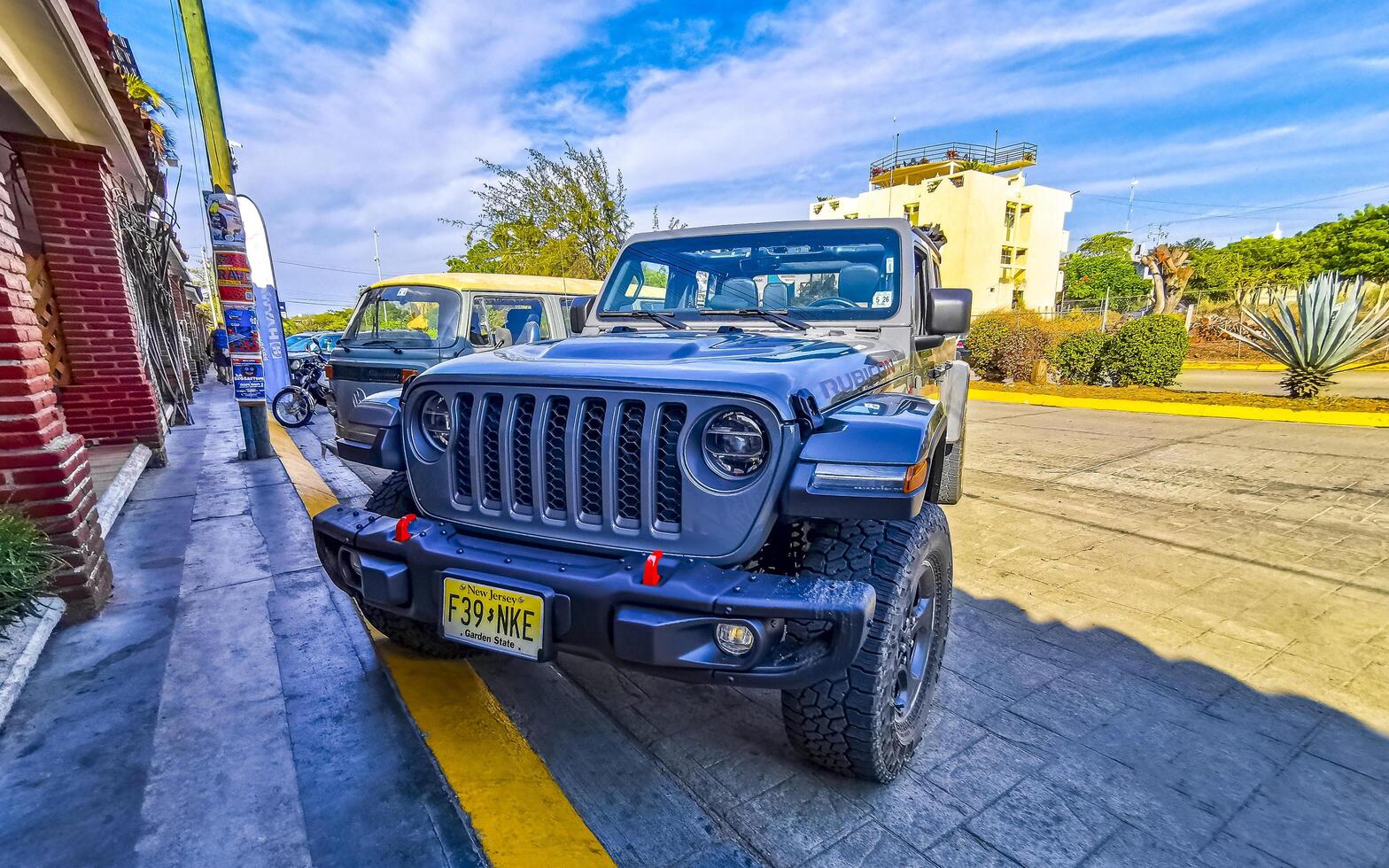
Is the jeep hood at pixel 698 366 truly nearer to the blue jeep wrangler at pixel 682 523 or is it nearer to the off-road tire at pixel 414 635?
the blue jeep wrangler at pixel 682 523

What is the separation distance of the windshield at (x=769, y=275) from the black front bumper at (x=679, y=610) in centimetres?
166

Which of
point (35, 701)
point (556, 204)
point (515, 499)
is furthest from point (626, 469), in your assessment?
point (556, 204)

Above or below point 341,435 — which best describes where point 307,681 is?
below

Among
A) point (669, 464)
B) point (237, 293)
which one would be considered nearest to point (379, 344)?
point (237, 293)

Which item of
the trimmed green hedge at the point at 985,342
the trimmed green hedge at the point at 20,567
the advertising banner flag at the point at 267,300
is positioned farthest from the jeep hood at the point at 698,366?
the trimmed green hedge at the point at 985,342

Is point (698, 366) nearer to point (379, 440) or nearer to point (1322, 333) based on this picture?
point (379, 440)

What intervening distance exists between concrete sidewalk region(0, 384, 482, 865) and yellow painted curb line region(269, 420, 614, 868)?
0.05 m

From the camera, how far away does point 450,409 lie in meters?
1.98

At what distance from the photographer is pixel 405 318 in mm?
6805

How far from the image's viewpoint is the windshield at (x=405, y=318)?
6387 mm

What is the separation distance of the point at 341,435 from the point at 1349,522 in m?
6.07

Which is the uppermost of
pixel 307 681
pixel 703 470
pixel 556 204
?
pixel 556 204

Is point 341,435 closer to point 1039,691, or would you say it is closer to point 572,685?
point 572,685

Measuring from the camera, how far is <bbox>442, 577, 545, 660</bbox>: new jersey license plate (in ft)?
5.38
